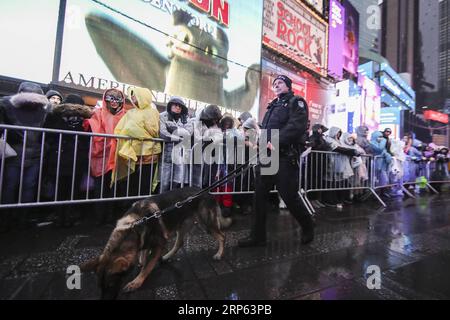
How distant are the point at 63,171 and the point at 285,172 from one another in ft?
10.3

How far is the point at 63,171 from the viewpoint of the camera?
3545 mm

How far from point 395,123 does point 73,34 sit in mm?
38389

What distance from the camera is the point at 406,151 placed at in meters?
9.12

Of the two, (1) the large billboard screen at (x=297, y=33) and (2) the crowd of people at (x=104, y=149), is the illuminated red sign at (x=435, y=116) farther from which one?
(2) the crowd of people at (x=104, y=149)

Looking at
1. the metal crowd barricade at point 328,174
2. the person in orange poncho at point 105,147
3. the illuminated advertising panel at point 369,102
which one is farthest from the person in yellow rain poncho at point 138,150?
the illuminated advertising panel at point 369,102

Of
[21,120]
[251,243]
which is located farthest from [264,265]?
[21,120]

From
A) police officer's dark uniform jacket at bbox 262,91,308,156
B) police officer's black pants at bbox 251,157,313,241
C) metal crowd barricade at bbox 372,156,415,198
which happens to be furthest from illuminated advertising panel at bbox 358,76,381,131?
police officer's black pants at bbox 251,157,313,241

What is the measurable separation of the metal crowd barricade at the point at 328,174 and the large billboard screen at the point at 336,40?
46.5 ft

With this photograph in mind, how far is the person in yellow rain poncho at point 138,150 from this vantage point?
371cm

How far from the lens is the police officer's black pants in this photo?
304 cm
